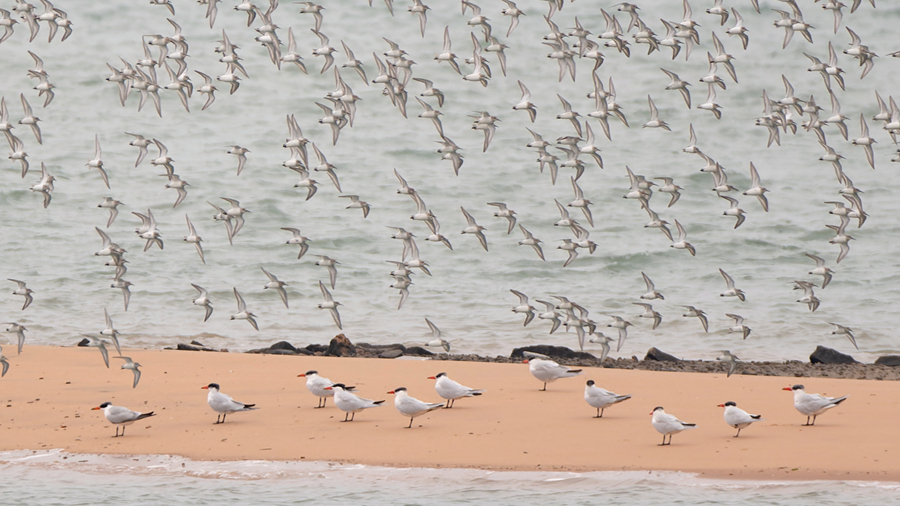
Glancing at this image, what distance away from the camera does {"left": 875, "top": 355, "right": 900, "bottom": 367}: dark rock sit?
59.0ft

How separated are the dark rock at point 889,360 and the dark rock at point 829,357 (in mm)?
426

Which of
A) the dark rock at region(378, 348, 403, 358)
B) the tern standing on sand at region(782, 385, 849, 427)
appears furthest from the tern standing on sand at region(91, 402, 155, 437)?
the tern standing on sand at region(782, 385, 849, 427)

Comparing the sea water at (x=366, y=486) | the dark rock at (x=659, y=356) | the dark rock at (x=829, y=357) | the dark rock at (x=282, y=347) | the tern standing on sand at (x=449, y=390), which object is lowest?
the sea water at (x=366, y=486)

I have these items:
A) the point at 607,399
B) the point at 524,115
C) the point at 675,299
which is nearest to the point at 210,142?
the point at 524,115

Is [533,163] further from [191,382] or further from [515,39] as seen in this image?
[191,382]

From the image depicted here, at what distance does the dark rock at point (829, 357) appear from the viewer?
1814 centimetres

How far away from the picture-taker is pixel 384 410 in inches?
544

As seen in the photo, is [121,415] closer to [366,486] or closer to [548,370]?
[366,486]

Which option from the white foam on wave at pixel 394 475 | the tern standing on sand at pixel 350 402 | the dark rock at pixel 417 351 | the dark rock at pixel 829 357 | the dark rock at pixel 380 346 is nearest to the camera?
the white foam on wave at pixel 394 475

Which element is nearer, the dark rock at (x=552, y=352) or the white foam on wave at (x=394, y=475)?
the white foam on wave at (x=394, y=475)

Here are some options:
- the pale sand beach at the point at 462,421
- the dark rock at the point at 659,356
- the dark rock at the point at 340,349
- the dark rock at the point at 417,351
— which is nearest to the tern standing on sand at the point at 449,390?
the pale sand beach at the point at 462,421

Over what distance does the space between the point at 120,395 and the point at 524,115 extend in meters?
27.5

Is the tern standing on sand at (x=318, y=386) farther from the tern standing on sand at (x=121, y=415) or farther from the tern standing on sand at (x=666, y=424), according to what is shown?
the tern standing on sand at (x=666, y=424)

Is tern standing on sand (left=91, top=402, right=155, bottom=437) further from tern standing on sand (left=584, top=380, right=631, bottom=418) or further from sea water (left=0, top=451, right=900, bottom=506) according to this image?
tern standing on sand (left=584, top=380, right=631, bottom=418)
